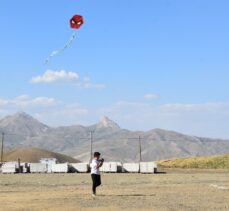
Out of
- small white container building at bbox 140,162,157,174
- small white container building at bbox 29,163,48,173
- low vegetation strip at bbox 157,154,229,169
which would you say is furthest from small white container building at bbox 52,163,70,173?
low vegetation strip at bbox 157,154,229,169

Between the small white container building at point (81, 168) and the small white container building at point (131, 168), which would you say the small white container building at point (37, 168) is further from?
the small white container building at point (131, 168)

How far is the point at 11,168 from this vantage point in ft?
180

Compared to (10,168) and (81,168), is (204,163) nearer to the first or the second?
(81,168)

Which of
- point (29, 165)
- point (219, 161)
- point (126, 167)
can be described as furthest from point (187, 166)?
point (29, 165)

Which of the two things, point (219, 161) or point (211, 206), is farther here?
point (219, 161)

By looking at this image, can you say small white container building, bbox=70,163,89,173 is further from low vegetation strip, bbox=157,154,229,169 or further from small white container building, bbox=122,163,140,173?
low vegetation strip, bbox=157,154,229,169

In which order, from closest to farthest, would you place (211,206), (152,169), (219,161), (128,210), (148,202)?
(128,210) → (211,206) → (148,202) → (152,169) → (219,161)

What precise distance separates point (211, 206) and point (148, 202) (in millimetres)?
2506

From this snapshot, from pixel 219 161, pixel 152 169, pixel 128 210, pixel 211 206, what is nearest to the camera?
pixel 128 210

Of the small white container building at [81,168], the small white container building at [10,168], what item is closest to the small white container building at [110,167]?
the small white container building at [81,168]

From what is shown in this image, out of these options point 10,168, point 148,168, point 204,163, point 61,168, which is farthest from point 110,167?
point 204,163

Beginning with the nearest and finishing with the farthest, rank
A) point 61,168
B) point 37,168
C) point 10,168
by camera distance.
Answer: point 10,168, point 61,168, point 37,168

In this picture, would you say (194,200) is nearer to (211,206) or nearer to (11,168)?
(211,206)

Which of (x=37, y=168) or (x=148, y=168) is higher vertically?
(x=37, y=168)
